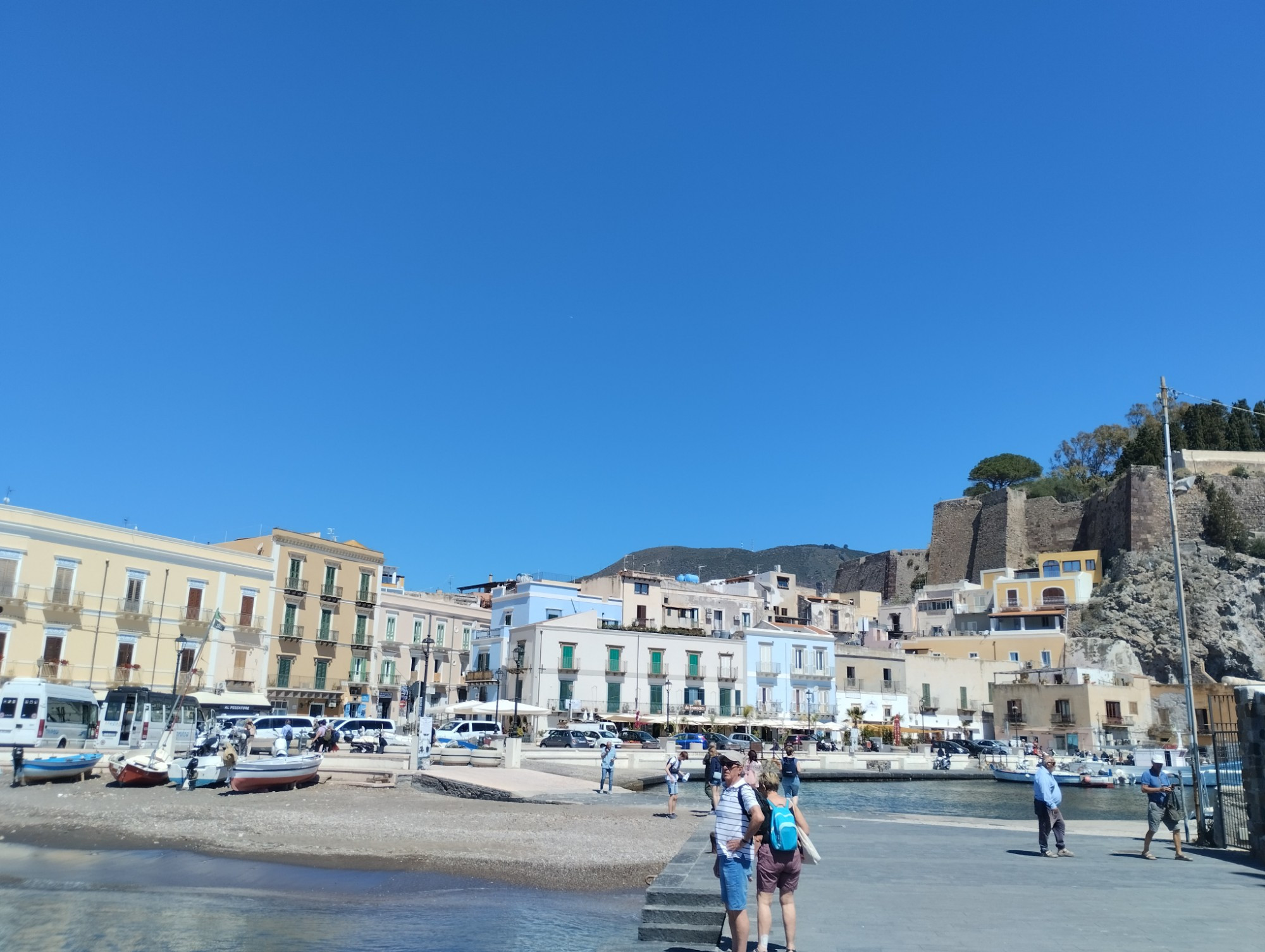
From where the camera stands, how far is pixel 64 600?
37.8m

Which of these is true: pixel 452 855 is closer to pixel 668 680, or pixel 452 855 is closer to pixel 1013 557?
pixel 668 680

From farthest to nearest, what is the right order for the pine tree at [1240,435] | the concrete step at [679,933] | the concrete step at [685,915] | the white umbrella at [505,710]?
the pine tree at [1240,435]
the white umbrella at [505,710]
the concrete step at [685,915]
the concrete step at [679,933]

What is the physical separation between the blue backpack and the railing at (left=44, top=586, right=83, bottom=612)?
3697cm

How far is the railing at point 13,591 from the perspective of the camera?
3638cm

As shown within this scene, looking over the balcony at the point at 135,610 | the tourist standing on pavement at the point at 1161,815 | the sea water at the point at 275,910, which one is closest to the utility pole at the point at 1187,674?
the tourist standing on pavement at the point at 1161,815


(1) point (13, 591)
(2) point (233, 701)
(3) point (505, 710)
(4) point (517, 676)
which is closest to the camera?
(1) point (13, 591)

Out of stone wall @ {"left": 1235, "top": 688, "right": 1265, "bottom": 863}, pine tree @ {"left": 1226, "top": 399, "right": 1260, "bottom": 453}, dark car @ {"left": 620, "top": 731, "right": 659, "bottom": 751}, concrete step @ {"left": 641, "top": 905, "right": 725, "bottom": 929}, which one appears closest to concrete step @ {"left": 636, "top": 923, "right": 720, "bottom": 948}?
concrete step @ {"left": 641, "top": 905, "right": 725, "bottom": 929}

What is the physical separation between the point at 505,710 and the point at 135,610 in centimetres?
1613

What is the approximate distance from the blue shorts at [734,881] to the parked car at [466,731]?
30259mm

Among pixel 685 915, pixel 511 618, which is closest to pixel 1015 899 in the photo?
pixel 685 915

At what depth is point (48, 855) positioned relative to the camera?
1753 centimetres

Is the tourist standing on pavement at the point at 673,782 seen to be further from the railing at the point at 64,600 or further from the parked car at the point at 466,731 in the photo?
the railing at the point at 64,600

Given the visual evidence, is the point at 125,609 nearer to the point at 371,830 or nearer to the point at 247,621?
the point at 247,621

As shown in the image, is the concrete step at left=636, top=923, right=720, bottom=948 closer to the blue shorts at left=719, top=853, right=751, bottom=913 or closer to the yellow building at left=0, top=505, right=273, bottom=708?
the blue shorts at left=719, top=853, right=751, bottom=913
